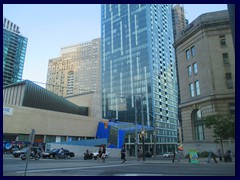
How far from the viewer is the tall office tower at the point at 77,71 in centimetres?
18288

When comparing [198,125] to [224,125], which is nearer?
[224,125]

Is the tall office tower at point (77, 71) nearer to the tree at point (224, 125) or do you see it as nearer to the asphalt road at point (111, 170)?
the tree at point (224, 125)

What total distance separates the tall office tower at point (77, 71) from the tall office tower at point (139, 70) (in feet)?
210

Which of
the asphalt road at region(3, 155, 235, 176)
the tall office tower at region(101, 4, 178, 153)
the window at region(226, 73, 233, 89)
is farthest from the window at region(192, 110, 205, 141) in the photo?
the tall office tower at region(101, 4, 178, 153)

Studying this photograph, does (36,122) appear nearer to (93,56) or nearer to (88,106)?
(88,106)

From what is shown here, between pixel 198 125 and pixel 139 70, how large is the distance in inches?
2717

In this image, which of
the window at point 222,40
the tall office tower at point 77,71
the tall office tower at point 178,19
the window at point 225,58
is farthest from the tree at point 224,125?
the tall office tower at point 77,71

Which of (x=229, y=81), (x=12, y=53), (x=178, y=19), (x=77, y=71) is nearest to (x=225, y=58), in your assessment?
(x=229, y=81)

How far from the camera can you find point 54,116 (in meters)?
63.2

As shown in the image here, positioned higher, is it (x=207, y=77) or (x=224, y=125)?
(x=207, y=77)

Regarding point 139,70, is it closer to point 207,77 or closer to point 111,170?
point 207,77

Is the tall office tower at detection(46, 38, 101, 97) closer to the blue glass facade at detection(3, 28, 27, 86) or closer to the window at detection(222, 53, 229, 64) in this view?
the blue glass facade at detection(3, 28, 27, 86)

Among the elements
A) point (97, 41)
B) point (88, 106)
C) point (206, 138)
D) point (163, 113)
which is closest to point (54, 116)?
point (88, 106)

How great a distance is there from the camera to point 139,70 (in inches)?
4063
